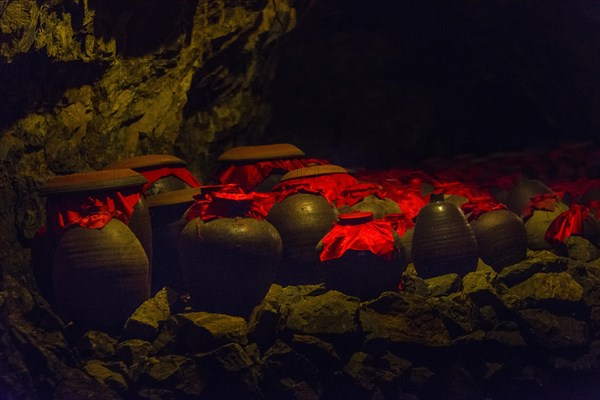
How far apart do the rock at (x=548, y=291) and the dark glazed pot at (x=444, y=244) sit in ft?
1.59

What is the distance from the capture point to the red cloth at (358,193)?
671 centimetres

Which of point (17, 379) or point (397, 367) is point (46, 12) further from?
point (397, 367)

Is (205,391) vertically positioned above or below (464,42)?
below

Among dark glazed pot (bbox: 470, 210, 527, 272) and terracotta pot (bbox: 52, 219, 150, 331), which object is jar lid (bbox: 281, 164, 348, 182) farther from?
terracotta pot (bbox: 52, 219, 150, 331)

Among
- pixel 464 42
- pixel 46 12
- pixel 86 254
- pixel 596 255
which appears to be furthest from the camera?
pixel 464 42

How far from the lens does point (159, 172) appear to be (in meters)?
6.70

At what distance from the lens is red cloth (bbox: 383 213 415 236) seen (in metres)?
6.18

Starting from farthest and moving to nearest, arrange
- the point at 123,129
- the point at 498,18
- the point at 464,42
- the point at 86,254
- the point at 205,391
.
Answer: the point at 464,42 → the point at 498,18 → the point at 123,129 → the point at 86,254 → the point at 205,391

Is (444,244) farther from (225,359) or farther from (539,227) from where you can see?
(225,359)

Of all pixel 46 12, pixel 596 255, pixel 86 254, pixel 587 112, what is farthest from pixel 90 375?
pixel 587 112

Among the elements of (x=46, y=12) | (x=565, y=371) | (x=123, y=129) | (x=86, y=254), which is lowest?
(x=565, y=371)

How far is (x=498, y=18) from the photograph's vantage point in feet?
34.3

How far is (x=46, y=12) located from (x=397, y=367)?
3769mm

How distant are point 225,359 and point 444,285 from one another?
66.6 inches
